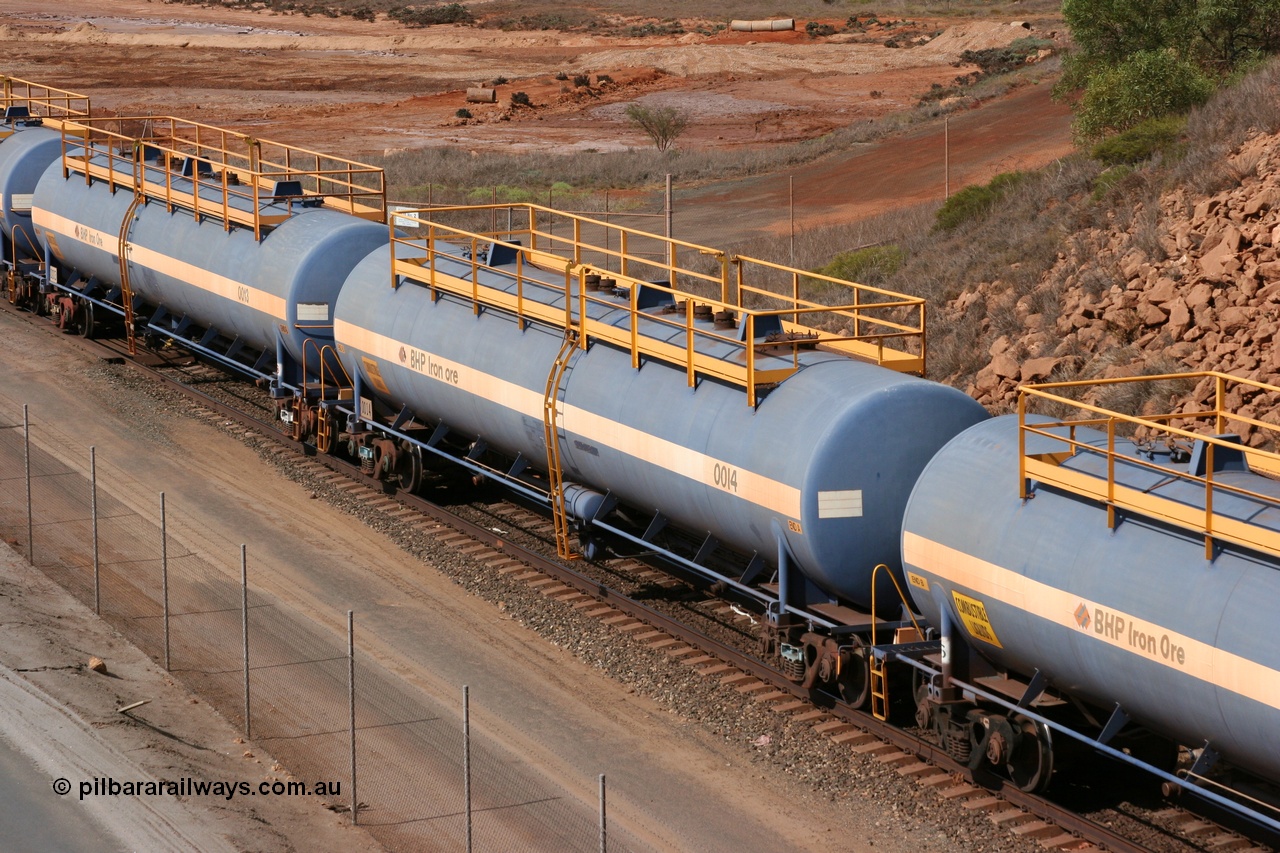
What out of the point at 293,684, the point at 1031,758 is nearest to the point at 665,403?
the point at 293,684

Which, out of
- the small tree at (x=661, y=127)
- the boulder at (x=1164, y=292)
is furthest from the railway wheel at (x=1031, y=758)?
the small tree at (x=661, y=127)

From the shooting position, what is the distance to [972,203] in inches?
1474

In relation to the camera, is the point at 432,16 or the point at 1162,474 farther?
the point at 432,16

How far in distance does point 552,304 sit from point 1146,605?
1047 cm

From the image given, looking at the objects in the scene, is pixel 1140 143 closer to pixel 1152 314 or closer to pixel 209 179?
pixel 1152 314

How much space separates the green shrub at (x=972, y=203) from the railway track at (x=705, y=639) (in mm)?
17064

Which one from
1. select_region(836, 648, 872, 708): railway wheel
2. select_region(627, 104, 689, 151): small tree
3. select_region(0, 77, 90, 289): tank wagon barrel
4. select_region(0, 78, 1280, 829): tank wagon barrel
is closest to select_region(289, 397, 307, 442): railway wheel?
select_region(0, 78, 1280, 829): tank wagon barrel

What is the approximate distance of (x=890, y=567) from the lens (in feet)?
52.1

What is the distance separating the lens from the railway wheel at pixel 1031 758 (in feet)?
47.1

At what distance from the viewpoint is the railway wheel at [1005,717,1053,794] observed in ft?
47.1

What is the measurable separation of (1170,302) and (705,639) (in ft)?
39.8

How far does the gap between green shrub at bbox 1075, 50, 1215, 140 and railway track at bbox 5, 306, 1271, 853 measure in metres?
20.5

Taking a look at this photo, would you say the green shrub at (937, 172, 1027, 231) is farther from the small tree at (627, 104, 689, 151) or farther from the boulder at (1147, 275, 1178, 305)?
the small tree at (627, 104, 689, 151)

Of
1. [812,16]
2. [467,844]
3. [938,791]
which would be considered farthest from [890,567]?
[812,16]
